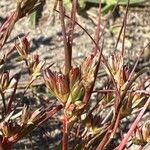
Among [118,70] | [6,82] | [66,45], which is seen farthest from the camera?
[6,82]

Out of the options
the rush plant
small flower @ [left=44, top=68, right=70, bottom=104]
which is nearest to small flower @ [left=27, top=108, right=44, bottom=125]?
the rush plant

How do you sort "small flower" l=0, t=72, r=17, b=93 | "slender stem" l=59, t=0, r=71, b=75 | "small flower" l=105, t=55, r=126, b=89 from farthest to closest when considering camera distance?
"small flower" l=0, t=72, r=17, b=93
"small flower" l=105, t=55, r=126, b=89
"slender stem" l=59, t=0, r=71, b=75

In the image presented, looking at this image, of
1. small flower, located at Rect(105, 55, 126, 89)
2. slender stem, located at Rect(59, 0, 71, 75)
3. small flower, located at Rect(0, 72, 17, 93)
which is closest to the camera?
slender stem, located at Rect(59, 0, 71, 75)

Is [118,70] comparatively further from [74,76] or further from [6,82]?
[6,82]

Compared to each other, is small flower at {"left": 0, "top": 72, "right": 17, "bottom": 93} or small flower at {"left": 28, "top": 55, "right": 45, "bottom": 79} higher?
small flower at {"left": 28, "top": 55, "right": 45, "bottom": 79}

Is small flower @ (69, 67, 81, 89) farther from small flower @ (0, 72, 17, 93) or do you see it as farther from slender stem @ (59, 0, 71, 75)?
small flower @ (0, 72, 17, 93)

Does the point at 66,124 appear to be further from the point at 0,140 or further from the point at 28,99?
the point at 28,99

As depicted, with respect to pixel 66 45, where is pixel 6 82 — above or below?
below

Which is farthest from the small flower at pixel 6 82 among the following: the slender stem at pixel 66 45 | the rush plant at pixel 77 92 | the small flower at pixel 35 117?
the slender stem at pixel 66 45

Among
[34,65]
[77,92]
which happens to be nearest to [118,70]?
[77,92]

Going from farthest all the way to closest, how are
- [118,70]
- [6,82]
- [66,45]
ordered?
[6,82]
[118,70]
[66,45]

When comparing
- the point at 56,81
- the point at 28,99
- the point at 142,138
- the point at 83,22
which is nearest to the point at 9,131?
the point at 56,81

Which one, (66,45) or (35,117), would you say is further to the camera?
(35,117)
